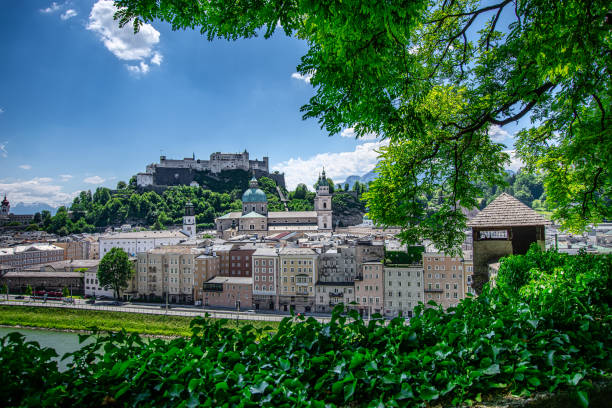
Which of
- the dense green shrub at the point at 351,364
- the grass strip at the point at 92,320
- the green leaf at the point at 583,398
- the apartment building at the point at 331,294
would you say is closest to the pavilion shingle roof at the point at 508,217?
the dense green shrub at the point at 351,364

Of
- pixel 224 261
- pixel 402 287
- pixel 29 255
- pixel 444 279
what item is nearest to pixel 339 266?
pixel 402 287

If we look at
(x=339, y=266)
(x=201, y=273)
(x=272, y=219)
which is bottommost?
(x=201, y=273)

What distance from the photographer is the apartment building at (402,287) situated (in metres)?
28.7

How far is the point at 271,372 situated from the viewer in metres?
2.22

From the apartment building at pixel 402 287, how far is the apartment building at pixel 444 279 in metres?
0.89

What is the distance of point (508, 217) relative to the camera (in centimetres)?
1023

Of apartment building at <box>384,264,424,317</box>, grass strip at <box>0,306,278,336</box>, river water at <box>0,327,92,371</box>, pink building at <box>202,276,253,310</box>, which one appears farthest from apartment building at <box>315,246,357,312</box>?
river water at <box>0,327,92,371</box>

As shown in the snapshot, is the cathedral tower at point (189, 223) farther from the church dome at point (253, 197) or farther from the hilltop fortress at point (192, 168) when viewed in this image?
the hilltop fortress at point (192, 168)

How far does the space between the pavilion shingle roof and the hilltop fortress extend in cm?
9154

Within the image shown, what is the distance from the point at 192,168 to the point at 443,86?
107825 mm

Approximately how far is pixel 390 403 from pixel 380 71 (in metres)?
2.72

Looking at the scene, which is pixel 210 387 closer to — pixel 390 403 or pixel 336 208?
pixel 390 403

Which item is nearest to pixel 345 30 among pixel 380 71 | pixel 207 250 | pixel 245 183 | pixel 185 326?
pixel 380 71

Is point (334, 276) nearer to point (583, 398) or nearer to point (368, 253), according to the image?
point (368, 253)
